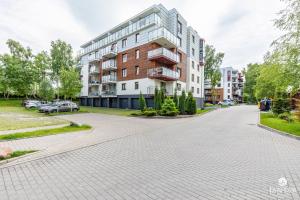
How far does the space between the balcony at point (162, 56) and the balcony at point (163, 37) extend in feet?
5.25

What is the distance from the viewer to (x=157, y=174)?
4617mm

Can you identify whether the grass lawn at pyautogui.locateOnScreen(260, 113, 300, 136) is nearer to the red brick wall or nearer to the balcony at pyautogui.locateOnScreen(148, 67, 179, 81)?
the balcony at pyautogui.locateOnScreen(148, 67, 179, 81)

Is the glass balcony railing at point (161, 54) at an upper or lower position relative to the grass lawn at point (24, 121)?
upper

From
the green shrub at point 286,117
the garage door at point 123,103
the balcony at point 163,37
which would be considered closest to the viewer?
the green shrub at point 286,117

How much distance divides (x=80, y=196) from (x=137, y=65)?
26.4m

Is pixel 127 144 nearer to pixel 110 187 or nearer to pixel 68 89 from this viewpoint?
pixel 110 187

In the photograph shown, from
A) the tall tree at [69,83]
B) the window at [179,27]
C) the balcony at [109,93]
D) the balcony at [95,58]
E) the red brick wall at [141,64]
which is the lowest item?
the balcony at [109,93]

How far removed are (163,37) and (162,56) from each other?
2.67 meters

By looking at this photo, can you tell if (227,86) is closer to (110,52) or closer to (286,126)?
(110,52)

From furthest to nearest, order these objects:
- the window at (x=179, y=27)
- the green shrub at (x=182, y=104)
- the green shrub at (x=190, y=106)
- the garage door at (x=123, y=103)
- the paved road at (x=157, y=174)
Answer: the garage door at (x=123, y=103), the window at (x=179, y=27), the green shrub at (x=190, y=106), the green shrub at (x=182, y=104), the paved road at (x=157, y=174)

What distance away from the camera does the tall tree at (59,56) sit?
141 ft

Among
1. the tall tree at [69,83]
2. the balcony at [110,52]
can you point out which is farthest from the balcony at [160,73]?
the tall tree at [69,83]

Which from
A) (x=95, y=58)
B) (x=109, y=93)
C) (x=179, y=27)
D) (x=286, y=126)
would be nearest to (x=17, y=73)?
(x=95, y=58)
